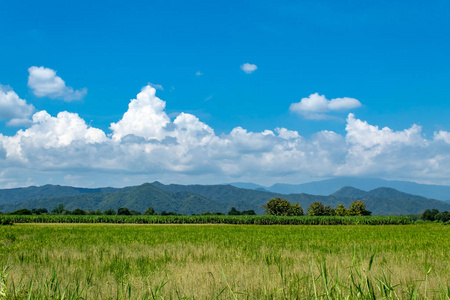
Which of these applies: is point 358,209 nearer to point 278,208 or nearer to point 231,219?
point 278,208

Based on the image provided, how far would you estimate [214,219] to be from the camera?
84.8 m

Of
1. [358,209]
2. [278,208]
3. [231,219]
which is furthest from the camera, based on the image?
[278,208]

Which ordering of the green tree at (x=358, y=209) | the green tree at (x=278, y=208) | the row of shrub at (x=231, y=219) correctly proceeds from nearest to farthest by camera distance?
the row of shrub at (x=231, y=219), the green tree at (x=278, y=208), the green tree at (x=358, y=209)

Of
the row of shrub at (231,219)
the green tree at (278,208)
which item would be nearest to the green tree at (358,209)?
the green tree at (278,208)

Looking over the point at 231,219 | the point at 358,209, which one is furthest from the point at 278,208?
the point at 231,219

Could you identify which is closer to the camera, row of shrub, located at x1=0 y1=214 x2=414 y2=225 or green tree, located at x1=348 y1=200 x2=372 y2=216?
row of shrub, located at x1=0 y1=214 x2=414 y2=225

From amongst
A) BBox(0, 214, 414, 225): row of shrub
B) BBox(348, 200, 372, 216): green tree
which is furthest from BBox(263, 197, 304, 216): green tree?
BBox(0, 214, 414, 225): row of shrub

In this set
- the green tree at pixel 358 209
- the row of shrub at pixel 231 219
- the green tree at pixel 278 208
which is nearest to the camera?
the row of shrub at pixel 231 219

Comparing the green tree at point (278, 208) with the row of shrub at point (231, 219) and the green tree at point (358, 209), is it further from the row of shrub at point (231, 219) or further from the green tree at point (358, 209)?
the row of shrub at point (231, 219)

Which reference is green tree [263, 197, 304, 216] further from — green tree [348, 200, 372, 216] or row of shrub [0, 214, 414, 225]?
row of shrub [0, 214, 414, 225]

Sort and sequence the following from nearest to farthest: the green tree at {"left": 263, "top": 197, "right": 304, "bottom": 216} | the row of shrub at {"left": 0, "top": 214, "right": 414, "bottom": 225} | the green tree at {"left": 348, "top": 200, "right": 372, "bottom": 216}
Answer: the row of shrub at {"left": 0, "top": 214, "right": 414, "bottom": 225}
the green tree at {"left": 263, "top": 197, "right": 304, "bottom": 216}
the green tree at {"left": 348, "top": 200, "right": 372, "bottom": 216}

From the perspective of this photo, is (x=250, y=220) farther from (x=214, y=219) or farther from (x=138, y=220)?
(x=138, y=220)

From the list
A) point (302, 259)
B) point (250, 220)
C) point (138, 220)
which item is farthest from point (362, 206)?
point (302, 259)

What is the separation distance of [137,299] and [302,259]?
7642 mm
